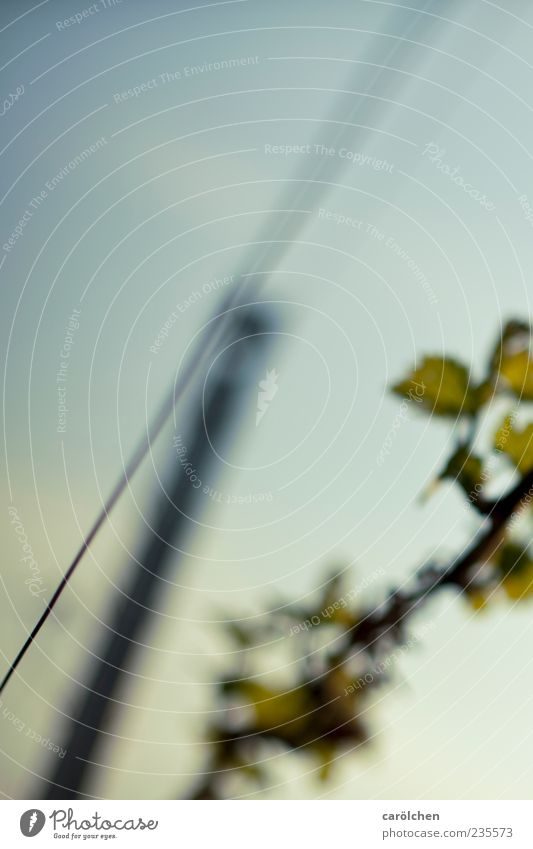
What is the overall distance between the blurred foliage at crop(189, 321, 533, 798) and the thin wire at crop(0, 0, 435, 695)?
0.30 ft

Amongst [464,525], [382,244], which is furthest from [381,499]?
[382,244]

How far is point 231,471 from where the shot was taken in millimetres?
412

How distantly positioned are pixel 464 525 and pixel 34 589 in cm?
23

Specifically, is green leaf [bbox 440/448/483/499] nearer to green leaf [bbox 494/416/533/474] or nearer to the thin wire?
green leaf [bbox 494/416/533/474]

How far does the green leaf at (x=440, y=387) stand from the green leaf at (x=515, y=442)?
2cm

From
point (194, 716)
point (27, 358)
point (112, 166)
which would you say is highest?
point (112, 166)

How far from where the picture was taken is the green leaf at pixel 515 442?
383mm

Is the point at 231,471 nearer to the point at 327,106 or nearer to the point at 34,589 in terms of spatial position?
the point at 34,589

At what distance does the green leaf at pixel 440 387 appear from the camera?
0.40 meters
